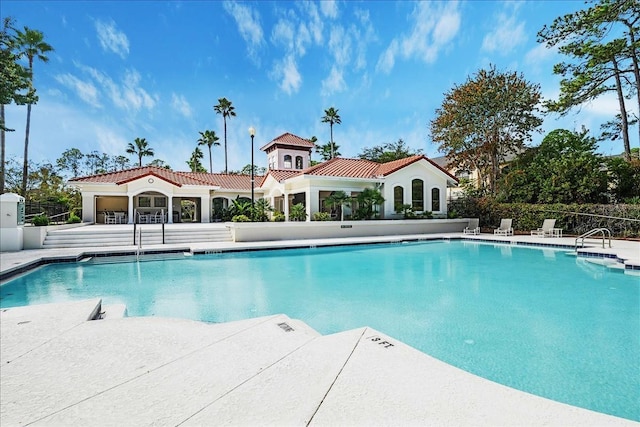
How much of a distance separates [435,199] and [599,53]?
38.8ft

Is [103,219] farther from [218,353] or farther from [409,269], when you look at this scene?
[218,353]

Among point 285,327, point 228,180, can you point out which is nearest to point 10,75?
point 228,180

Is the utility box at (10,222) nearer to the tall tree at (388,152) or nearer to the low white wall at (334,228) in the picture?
the low white wall at (334,228)

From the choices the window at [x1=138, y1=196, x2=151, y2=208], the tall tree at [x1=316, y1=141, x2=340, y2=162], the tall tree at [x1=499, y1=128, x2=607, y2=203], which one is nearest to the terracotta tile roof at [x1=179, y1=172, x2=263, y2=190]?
the window at [x1=138, y1=196, x2=151, y2=208]

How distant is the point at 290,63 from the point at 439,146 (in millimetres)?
13309

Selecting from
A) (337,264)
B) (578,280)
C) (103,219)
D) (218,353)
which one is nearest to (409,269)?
(337,264)

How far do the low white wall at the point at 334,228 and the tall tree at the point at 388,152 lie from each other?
61.8 feet

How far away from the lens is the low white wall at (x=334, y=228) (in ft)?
57.9

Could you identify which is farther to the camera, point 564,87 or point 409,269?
point 564,87

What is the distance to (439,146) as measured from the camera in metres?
27.6

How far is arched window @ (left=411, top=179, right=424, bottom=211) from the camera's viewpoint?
2389 centimetres

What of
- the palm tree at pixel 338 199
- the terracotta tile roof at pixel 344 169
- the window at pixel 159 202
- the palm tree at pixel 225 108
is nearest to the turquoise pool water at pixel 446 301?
the palm tree at pixel 338 199

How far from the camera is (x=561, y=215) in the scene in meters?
19.6

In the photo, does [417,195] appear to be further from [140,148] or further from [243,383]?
[140,148]
